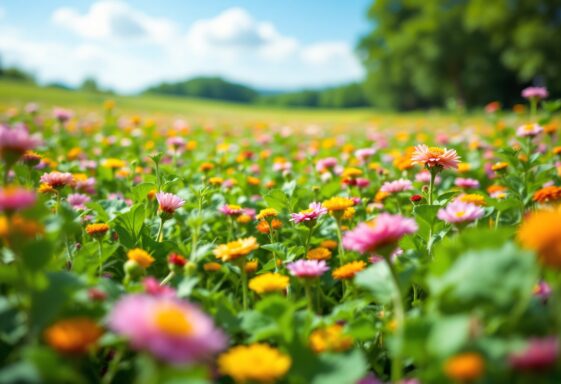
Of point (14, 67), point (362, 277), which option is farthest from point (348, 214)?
point (14, 67)

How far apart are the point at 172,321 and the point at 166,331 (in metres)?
0.02

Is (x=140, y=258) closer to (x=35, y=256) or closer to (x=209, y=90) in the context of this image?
(x=35, y=256)

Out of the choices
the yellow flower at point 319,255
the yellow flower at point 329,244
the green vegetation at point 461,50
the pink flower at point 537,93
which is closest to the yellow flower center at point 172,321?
the yellow flower at point 319,255

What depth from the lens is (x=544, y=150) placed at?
10.2 ft

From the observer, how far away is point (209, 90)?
250 ft

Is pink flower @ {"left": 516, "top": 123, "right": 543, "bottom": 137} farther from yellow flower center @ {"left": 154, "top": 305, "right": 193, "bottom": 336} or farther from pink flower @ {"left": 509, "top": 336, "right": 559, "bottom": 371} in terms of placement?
yellow flower center @ {"left": 154, "top": 305, "right": 193, "bottom": 336}

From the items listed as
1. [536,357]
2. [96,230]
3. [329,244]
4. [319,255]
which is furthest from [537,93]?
[96,230]

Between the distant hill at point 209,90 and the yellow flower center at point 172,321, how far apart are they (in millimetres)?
74527

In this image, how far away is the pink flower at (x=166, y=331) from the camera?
1.71 feet

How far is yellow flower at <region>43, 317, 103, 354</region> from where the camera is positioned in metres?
0.61

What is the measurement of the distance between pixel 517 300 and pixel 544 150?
295 cm

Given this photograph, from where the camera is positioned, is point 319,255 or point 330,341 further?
point 319,255

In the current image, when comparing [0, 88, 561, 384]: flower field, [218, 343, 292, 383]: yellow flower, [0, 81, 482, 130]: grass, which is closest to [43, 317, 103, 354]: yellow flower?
[0, 88, 561, 384]: flower field

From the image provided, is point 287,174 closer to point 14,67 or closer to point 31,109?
point 31,109
